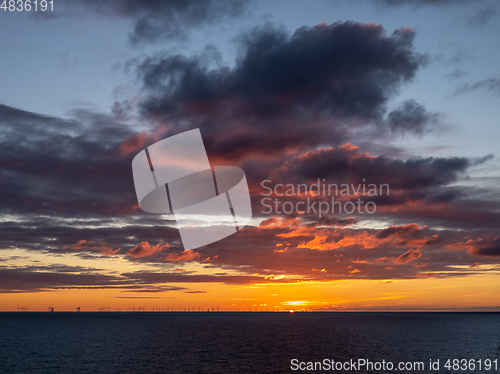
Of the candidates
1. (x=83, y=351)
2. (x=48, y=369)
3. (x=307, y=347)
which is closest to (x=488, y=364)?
(x=307, y=347)

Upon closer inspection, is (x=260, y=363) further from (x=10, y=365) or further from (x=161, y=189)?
(x=10, y=365)

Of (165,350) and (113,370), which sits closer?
(113,370)

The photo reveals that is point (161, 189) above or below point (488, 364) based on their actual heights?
above

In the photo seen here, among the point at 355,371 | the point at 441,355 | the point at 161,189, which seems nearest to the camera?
the point at 161,189

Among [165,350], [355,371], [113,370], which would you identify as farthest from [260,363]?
[165,350]

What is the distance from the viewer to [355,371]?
89.7 metres

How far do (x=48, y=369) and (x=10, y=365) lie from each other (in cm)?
1452

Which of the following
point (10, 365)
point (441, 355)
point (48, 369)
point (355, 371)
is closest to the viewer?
point (355, 371)

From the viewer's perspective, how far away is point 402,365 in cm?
10031

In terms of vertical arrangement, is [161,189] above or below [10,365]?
above

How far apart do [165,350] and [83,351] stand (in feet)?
85.0

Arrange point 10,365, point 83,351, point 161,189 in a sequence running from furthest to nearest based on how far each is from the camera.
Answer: point 83,351 < point 10,365 < point 161,189

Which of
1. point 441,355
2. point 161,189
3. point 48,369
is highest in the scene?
point 161,189

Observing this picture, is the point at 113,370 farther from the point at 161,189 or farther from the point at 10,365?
the point at 161,189
